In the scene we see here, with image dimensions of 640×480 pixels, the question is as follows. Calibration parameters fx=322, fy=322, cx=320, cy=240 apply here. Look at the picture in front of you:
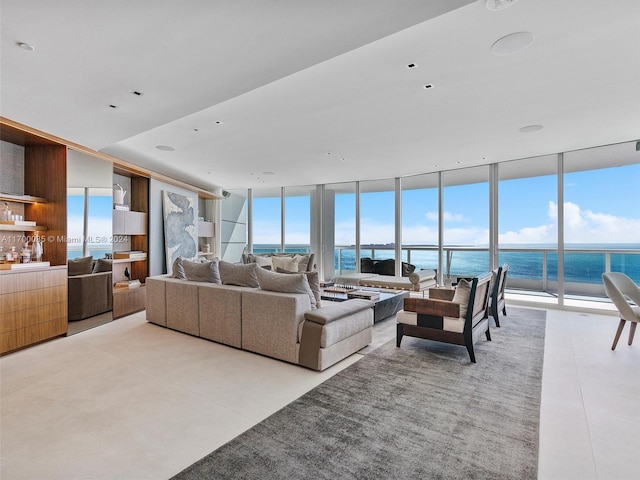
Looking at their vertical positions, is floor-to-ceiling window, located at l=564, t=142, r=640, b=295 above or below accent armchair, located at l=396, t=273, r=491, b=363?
above

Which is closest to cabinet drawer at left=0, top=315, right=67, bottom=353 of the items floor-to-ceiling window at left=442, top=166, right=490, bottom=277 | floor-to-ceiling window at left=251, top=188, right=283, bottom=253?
floor-to-ceiling window at left=251, top=188, right=283, bottom=253

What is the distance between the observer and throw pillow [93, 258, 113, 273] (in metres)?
4.67

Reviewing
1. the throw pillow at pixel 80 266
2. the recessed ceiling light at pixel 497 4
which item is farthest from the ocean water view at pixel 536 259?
the throw pillow at pixel 80 266

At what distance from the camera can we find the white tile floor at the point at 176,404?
1757 millimetres

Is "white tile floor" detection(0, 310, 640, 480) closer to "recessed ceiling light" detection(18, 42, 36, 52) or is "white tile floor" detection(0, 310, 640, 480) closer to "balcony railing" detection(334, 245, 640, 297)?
"recessed ceiling light" detection(18, 42, 36, 52)

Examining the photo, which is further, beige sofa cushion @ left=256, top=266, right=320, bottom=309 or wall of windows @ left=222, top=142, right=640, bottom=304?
wall of windows @ left=222, top=142, right=640, bottom=304

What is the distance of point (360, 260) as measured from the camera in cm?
852

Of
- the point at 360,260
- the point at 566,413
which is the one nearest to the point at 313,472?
the point at 566,413

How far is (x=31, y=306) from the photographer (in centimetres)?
365

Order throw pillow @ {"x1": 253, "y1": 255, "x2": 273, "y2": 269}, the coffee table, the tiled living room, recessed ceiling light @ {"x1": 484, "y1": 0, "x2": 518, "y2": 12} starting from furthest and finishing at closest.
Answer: throw pillow @ {"x1": 253, "y1": 255, "x2": 273, "y2": 269} → the coffee table → recessed ceiling light @ {"x1": 484, "y1": 0, "x2": 518, "y2": 12} → the tiled living room

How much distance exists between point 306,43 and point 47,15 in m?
1.50

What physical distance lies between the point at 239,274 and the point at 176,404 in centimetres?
157

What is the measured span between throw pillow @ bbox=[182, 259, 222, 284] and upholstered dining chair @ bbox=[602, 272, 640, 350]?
14.6 ft

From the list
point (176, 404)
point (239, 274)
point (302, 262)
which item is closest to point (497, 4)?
point (239, 274)
